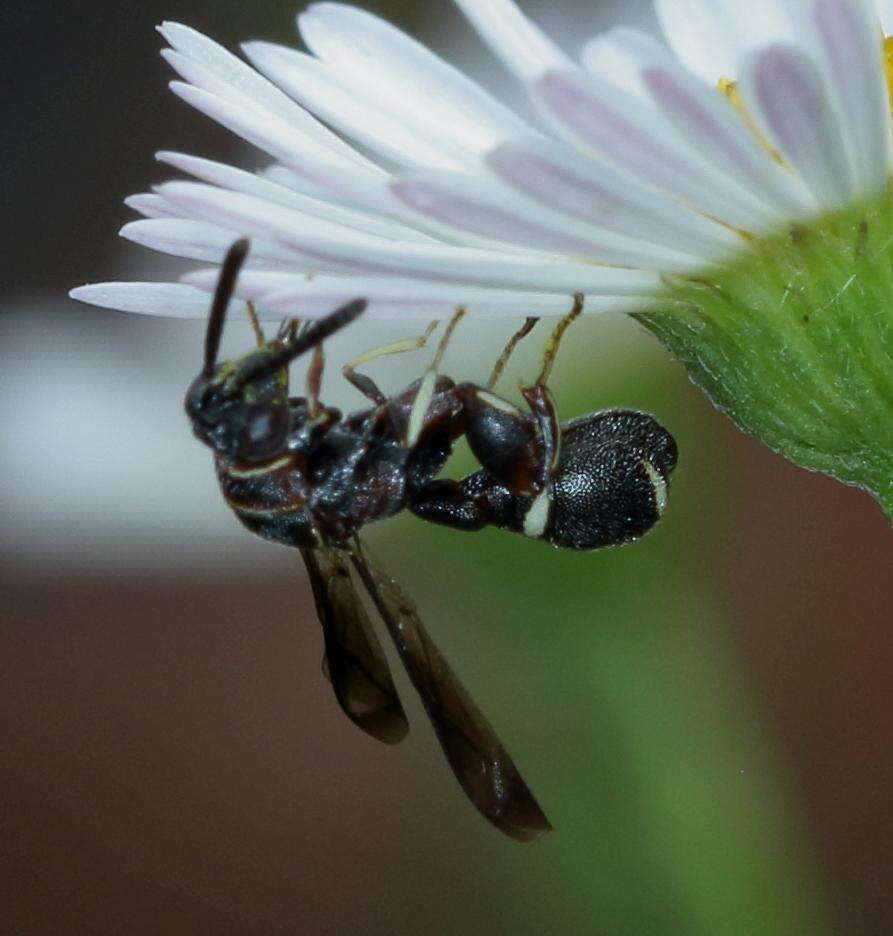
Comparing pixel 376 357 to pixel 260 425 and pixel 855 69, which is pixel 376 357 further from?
pixel 855 69

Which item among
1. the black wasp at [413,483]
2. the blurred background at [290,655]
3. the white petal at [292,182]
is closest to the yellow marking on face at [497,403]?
the black wasp at [413,483]

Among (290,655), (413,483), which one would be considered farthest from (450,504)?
(290,655)

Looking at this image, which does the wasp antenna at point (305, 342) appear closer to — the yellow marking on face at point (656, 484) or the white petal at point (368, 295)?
the white petal at point (368, 295)

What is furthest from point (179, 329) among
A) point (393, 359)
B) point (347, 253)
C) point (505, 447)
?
point (347, 253)

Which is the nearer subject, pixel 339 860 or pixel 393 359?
pixel 393 359

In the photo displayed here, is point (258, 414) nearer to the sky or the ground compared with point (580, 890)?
nearer to the sky

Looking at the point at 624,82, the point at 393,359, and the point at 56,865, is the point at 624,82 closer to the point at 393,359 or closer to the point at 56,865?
the point at 393,359
